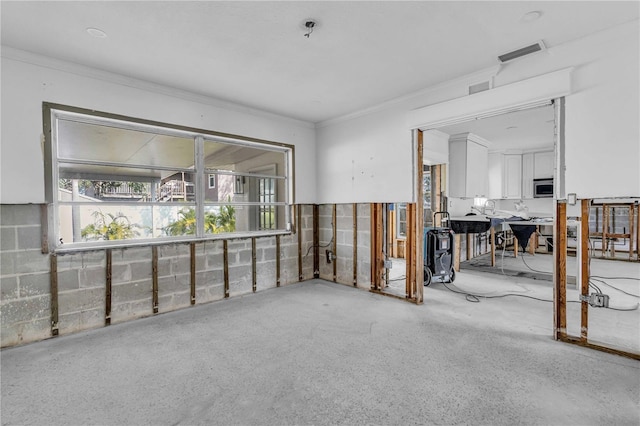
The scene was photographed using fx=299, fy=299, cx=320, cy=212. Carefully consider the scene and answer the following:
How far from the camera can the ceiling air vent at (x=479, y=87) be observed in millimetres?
3221

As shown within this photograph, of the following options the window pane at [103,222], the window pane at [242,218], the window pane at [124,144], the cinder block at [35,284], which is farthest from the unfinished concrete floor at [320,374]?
the window pane at [124,144]

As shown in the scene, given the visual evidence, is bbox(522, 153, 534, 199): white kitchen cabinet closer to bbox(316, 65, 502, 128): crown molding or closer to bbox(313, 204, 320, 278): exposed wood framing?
bbox(316, 65, 502, 128): crown molding

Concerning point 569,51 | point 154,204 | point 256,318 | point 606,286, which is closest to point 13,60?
point 154,204

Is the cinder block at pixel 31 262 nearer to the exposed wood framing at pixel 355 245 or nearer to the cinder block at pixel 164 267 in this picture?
the cinder block at pixel 164 267

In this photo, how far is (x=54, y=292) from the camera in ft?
9.70

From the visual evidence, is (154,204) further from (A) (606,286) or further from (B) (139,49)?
(A) (606,286)

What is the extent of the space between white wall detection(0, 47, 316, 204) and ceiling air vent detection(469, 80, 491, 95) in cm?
311

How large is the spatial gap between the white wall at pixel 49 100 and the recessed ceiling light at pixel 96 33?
767mm

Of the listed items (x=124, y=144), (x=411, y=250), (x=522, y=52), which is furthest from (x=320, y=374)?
(x=124, y=144)

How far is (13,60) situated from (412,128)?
4.20m

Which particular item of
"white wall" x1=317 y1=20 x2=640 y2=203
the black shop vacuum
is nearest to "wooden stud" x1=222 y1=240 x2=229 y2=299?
the black shop vacuum

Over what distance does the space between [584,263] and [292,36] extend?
10.8 ft

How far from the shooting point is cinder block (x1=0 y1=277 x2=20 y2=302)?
274 centimetres

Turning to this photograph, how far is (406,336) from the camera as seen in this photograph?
292cm
